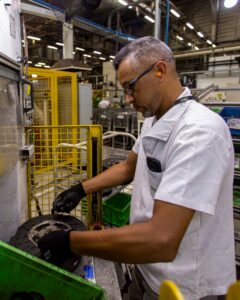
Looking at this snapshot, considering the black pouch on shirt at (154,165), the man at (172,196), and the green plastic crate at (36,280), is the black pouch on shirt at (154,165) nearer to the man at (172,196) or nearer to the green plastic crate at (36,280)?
the man at (172,196)

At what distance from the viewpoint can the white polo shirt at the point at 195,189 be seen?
2.50 feet

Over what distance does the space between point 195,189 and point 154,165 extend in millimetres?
243

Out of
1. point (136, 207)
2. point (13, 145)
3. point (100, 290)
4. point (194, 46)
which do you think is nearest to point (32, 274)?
point (100, 290)

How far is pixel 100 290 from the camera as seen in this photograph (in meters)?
0.73

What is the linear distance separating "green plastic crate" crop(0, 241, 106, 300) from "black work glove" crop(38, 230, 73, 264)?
0.17 meters

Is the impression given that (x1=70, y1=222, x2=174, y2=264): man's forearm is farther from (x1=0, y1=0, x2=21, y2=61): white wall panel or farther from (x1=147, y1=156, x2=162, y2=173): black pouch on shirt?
(x1=0, y1=0, x2=21, y2=61): white wall panel

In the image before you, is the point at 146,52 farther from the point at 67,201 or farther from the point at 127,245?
the point at 67,201

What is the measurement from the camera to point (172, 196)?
0.75 metres

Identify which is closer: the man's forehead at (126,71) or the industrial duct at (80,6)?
the man's forehead at (126,71)

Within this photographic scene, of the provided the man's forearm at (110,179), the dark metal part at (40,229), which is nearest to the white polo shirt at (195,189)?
the man's forearm at (110,179)

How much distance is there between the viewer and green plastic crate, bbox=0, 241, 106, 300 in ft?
2.28

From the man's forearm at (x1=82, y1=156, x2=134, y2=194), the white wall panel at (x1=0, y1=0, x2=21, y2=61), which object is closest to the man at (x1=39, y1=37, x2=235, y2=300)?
the man's forearm at (x1=82, y1=156, x2=134, y2=194)

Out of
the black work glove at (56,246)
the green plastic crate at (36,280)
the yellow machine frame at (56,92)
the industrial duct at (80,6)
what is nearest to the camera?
the green plastic crate at (36,280)

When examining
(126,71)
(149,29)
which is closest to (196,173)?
(126,71)
